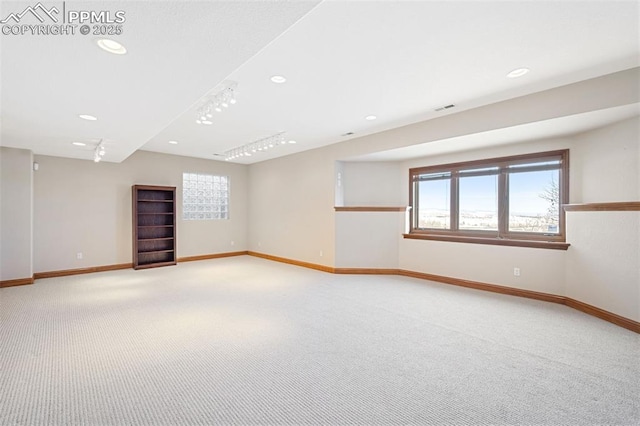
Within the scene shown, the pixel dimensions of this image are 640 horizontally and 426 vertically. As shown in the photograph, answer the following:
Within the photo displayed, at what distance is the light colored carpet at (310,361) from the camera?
1.84 metres

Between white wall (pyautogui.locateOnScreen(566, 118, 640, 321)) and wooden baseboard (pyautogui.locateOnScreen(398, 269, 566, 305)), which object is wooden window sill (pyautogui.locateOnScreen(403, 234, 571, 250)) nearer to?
white wall (pyautogui.locateOnScreen(566, 118, 640, 321))

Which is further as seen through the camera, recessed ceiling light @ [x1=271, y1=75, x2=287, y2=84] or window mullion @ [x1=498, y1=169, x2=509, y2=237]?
window mullion @ [x1=498, y1=169, x2=509, y2=237]

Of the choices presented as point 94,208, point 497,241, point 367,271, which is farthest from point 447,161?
point 94,208

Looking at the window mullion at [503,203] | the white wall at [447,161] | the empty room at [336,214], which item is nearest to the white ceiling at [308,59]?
the empty room at [336,214]

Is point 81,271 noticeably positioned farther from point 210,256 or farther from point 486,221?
point 486,221

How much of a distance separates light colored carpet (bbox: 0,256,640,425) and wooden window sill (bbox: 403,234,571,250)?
2.61ft

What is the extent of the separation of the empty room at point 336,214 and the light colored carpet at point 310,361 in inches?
0.9

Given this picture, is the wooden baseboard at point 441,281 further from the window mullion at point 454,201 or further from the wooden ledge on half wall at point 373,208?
the wooden ledge on half wall at point 373,208

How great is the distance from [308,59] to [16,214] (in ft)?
18.6

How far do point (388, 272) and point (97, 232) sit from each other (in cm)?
596

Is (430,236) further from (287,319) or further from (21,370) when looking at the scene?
(21,370)

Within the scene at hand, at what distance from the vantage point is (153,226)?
21.4 feet

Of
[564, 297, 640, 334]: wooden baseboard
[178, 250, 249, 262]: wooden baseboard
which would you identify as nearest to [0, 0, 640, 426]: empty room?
[564, 297, 640, 334]: wooden baseboard

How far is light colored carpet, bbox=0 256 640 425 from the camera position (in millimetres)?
1839
